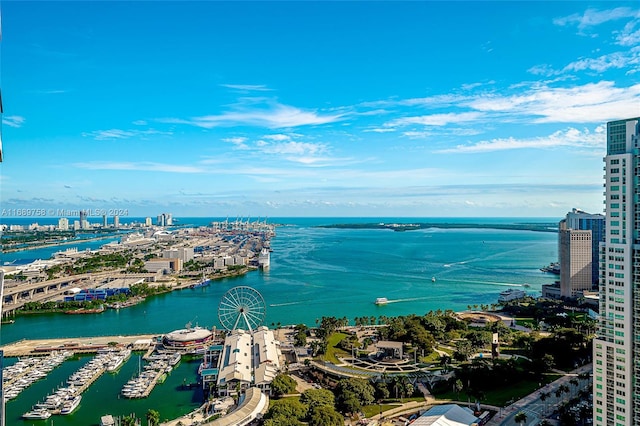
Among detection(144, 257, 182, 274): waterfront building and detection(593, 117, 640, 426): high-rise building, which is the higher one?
detection(593, 117, 640, 426): high-rise building

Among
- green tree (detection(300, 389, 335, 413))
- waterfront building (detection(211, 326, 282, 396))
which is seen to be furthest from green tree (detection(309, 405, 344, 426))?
waterfront building (detection(211, 326, 282, 396))

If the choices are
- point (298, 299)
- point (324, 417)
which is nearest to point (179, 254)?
point (298, 299)

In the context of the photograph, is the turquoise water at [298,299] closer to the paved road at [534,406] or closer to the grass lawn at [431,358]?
the grass lawn at [431,358]

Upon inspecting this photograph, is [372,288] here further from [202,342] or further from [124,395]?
[124,395]

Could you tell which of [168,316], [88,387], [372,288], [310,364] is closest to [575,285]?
[372,288]

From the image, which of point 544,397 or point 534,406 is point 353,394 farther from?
point 544,397

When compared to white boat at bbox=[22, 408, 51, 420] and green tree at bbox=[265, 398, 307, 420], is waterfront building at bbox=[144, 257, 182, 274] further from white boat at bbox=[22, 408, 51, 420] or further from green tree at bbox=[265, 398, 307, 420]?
green tree at bbox=[265, 398, 307, 420]
